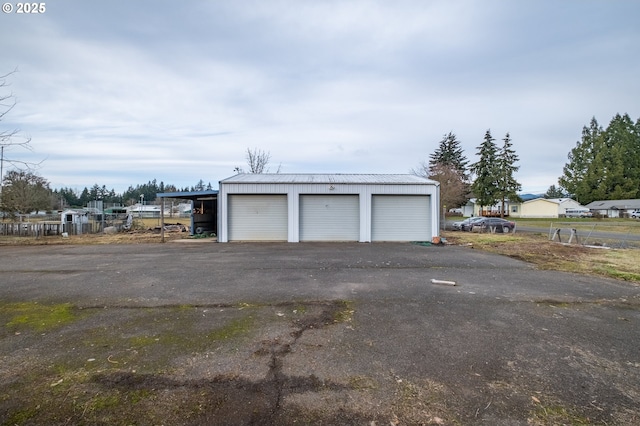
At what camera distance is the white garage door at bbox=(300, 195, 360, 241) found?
15875 mm

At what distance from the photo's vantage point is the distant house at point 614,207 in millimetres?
47750

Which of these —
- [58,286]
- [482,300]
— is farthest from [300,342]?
[58,286]

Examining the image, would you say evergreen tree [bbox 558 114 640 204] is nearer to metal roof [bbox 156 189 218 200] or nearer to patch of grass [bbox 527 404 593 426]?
metal roof [bbox 156 189 218 200]

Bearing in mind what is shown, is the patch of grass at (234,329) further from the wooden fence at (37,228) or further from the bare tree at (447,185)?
the bare tree at (447,185)

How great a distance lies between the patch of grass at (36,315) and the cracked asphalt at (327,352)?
160 mm

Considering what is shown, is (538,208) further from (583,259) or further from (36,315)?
(36,315)

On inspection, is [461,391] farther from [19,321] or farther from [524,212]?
[524,212]

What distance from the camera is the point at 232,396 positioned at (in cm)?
252

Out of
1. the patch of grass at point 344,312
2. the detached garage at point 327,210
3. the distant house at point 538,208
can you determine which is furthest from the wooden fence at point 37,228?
the distant house at point 538,208

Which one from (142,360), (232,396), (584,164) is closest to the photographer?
(232,396)

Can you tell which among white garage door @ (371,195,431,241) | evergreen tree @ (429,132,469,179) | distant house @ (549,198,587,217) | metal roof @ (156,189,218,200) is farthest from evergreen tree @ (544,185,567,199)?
metal roof @ (156,189,218,200)

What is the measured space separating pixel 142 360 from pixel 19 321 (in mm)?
2648

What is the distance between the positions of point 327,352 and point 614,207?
217 ft

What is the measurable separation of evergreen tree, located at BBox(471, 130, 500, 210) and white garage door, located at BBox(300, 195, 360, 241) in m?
33.5
